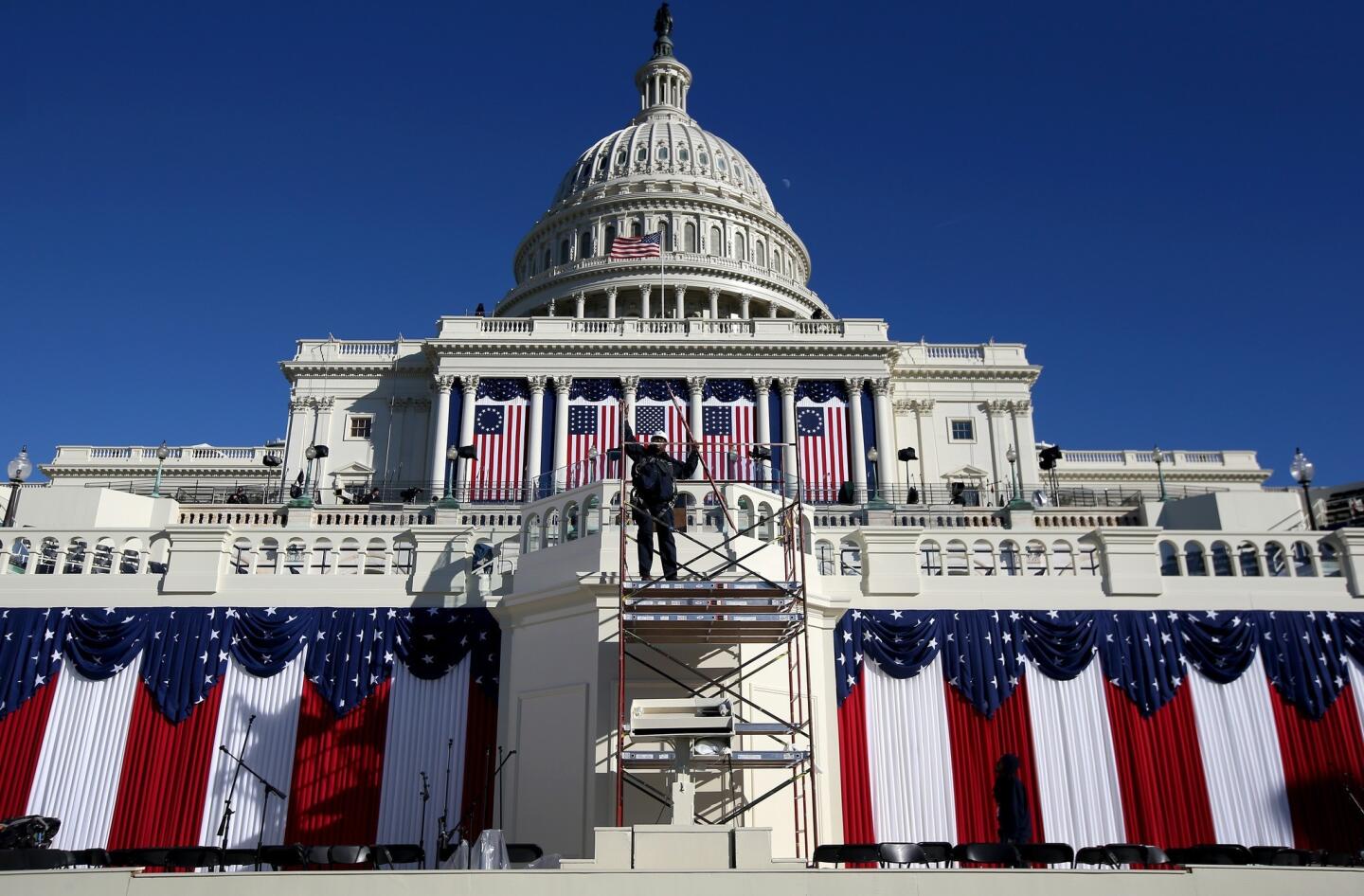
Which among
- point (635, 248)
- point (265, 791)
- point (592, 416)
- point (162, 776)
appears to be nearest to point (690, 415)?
point (592, 416)

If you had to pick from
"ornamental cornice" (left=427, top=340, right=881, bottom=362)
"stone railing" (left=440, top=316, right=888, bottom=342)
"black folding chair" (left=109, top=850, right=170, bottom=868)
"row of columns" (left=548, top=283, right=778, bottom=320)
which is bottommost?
"black folding chair" (left=109, top=850, right=170, bottom=868)

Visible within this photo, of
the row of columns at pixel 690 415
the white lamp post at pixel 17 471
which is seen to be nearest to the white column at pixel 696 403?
the row of columns at pixel 690 415

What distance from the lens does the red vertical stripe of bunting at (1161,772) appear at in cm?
1623

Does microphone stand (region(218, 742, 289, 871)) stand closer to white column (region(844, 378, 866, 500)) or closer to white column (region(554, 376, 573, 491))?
white column (region(554, 376, 573, 491))

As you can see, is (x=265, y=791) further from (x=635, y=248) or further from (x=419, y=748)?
(x=635, y=248)

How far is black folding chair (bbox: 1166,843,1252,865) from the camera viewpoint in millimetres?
12977

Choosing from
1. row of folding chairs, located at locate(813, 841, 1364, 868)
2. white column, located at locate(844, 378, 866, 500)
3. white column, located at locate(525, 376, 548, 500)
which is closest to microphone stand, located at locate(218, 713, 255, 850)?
row of folding chairs, located at locate(813, 841, 1364, 868)

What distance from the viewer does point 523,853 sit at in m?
14.1

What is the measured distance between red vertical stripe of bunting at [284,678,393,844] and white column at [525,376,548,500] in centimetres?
3139

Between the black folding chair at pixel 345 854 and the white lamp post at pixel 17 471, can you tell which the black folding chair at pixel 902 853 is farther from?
the white lamp post at pixel 17 471

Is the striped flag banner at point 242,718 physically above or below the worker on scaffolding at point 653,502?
below

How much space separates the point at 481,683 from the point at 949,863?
24.7ft

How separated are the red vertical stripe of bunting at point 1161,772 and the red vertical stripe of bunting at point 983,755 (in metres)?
1.36

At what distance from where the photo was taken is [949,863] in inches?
561
